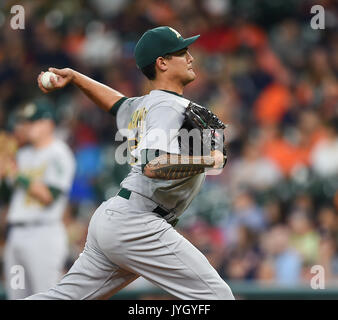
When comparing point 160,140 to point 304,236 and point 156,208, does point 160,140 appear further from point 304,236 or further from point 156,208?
point 304,236

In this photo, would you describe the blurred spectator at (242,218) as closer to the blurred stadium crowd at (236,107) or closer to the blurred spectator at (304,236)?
the blurred stadium crowd at (236,107)

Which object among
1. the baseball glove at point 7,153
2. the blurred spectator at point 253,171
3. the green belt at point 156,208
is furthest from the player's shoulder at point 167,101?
the blurred spectator at point 253,171

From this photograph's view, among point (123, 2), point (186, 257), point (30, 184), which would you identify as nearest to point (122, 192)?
point (186, 257)

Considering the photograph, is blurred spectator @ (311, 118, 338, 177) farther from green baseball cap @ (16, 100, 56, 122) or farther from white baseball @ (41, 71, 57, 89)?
white baseball @ (41, 71, 57, 89)

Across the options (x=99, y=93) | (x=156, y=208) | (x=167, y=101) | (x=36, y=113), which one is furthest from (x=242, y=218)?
(x=167, y=101)

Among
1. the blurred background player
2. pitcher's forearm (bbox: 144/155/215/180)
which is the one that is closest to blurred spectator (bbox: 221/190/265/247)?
the blurred background player

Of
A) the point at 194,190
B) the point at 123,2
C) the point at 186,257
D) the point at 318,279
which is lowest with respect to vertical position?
the point at 318,279
